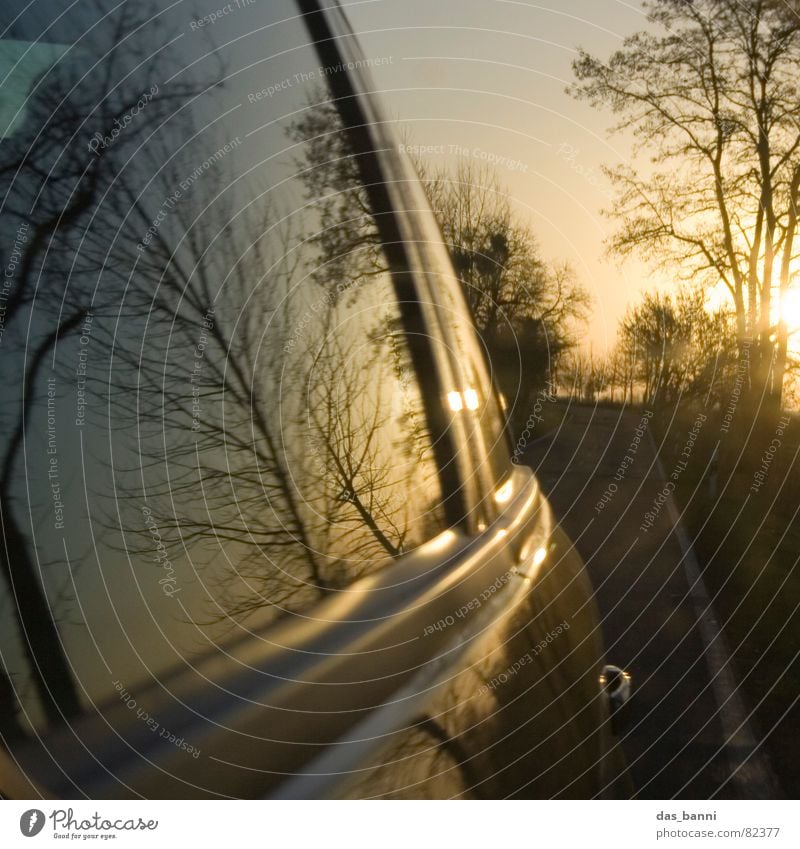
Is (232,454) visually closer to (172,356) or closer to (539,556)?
(172,356)

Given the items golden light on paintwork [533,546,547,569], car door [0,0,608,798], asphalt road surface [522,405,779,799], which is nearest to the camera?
car door [0,0,608,798]

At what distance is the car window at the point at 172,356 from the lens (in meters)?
1.19

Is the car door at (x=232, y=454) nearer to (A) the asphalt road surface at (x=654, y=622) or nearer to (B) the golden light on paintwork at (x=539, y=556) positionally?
(B) the golden light on paintwork at (x=539, y=556)

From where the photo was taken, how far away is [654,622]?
582 cm

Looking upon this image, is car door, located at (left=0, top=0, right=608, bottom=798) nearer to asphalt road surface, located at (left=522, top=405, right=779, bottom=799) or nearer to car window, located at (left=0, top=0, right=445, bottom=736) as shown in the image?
car window, located at (left=0, top=0, right=445, bottom=736)

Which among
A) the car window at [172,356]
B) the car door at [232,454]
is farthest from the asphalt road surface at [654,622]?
the car window at [172,356]

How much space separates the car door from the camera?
118 cm

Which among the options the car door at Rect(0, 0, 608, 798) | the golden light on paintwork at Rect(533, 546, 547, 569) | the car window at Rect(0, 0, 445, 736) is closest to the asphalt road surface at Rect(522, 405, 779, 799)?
the golden light on paintwork at Rect(533, 546, 547, 569)

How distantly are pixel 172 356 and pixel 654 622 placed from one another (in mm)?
5023

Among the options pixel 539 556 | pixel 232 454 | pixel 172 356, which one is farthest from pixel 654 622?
pixel 172 356

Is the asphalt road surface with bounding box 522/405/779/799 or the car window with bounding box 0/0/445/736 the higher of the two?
the car window with bounding box 0/0/445/736

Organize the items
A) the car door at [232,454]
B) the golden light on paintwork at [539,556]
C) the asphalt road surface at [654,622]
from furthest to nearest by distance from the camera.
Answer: the asphalt road surface at [654,622] < the golden light on paintwork at [539,556] < the car door at [232,454]

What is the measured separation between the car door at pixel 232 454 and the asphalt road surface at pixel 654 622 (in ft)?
4.27

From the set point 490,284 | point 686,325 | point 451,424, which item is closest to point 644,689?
point 686,325
